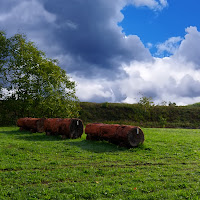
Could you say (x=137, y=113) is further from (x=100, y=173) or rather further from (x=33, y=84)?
(x=100, y=173)

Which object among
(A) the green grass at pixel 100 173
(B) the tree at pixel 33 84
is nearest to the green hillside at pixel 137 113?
(B) the tree at pixel 33 84

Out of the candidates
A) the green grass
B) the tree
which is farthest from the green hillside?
the green grass

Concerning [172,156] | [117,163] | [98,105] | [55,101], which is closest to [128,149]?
[172,156]

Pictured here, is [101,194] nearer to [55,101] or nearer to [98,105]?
[55,101]

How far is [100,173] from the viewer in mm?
10492

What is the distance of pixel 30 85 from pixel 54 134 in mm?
16133

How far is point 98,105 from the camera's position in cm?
5956

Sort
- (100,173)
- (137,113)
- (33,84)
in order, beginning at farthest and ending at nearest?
(137,113), (33,84), (100,173)

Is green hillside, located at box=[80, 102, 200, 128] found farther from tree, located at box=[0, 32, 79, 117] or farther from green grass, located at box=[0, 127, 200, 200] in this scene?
green grass, located at box=[0, 127, 200, 200]

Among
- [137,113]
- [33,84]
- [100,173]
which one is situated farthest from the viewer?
[137,113]

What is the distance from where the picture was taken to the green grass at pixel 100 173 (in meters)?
Answer: 7.92

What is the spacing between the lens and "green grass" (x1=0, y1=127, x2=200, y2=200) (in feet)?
26.0

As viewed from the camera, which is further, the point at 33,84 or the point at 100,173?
the point at 33,84

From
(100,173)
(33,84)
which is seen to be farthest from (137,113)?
(100,173)
